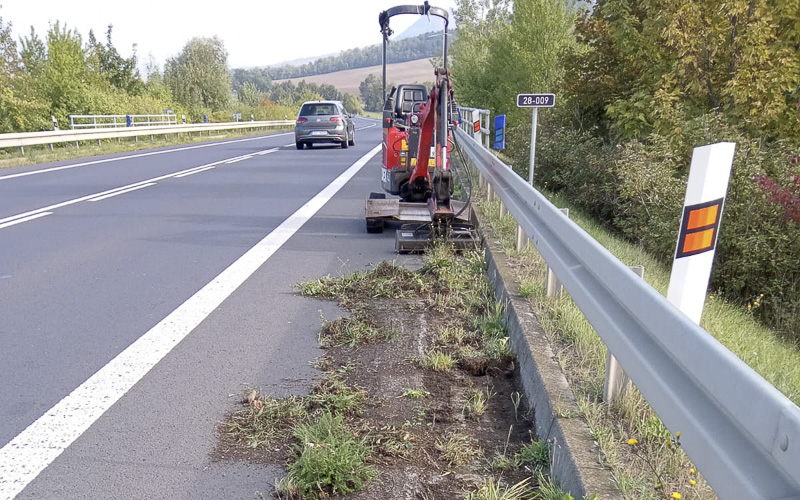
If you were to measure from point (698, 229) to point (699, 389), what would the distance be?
121cm

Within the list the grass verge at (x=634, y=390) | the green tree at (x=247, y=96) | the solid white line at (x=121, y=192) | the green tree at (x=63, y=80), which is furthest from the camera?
the green tree at (x=247, y=96)

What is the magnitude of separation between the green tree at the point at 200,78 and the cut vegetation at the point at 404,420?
54.2 metres

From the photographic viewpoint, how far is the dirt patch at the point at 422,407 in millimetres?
3031

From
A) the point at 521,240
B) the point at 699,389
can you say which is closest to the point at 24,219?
the point at 521,240

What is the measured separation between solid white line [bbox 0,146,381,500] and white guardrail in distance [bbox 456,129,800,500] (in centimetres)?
256

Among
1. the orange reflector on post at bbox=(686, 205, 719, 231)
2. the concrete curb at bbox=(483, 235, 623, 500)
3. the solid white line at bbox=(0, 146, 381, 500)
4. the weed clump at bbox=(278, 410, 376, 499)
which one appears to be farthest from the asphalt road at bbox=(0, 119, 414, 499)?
the orange reflector on post at bbox=(686, 205, 719, 231)

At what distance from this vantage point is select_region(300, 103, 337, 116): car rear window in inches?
971

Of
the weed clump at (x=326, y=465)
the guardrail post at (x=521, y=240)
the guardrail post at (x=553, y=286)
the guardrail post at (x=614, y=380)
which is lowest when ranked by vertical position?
the weed clump at (x=326, y=465)

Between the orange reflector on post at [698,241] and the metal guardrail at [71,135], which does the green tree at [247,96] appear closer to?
the metal guardrail at [71,135]

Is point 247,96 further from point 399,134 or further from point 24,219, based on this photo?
point 399,134

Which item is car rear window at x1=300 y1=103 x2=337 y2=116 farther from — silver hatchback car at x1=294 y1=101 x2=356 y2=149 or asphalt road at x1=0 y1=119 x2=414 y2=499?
asphalt road at x1=0 y1=119 x2=414 y2=499

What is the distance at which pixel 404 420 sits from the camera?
3506mm

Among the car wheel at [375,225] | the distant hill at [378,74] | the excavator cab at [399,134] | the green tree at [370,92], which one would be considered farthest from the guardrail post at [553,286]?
the green tree at [370,92]

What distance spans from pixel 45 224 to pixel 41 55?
30.3 m
